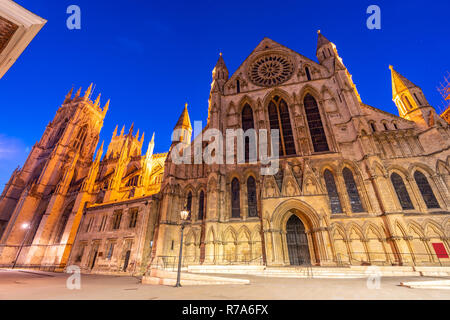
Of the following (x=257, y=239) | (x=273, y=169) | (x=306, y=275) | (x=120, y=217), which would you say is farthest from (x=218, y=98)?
(x=306, y=275)

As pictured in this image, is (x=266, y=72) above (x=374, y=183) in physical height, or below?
Result: above

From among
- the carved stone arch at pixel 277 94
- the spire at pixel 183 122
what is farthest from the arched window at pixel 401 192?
the spire at pixel 183 122

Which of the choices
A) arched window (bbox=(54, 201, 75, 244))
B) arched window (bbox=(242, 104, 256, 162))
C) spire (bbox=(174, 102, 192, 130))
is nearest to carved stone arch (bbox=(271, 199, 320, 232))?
arched window (bbox=(242, 104, 256, 162))

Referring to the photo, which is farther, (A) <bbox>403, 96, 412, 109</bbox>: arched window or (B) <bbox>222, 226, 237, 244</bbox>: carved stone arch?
(A) <bbox>403, 96, 412, 109</bbox>: arched window

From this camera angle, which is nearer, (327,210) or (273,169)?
(327,210)

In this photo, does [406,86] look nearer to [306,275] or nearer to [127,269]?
[306,275]

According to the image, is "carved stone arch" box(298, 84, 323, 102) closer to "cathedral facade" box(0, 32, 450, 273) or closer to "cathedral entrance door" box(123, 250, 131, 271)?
"cathedral facade" box(0, 32, 450, 273)

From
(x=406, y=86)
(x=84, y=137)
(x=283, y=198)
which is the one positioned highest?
(x=84, y=137)

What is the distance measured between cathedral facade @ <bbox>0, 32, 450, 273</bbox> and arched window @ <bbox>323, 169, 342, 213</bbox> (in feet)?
0.24

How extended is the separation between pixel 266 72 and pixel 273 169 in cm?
1322

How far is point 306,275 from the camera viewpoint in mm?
10844

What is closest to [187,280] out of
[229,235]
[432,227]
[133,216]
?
[229,235]

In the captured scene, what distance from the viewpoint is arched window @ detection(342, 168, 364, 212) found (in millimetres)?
14846

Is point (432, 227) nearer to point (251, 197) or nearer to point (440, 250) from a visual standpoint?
point (440, 250)
